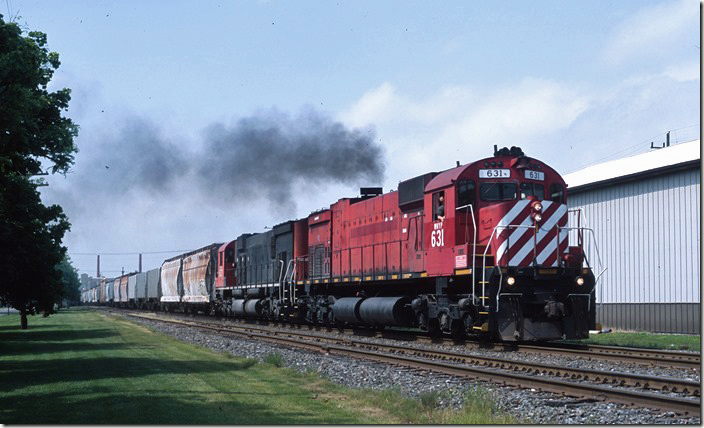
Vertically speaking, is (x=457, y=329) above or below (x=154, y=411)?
above

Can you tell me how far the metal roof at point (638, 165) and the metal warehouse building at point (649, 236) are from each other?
0.04 metres

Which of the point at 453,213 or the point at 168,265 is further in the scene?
the point at 168,265

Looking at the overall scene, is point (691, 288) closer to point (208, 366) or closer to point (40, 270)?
point (208, 366)


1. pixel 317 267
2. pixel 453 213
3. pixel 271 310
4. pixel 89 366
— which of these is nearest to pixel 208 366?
pixel 89 366

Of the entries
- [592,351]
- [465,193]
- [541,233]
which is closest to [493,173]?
[465,193]

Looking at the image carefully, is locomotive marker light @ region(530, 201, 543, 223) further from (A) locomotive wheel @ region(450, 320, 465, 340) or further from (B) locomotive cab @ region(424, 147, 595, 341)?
(A) locomotive wheel @ region(450, 320, 465, 340)

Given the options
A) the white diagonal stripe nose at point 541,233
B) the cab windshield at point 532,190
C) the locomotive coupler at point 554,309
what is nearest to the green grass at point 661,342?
the locomotive coupler at point 554,309

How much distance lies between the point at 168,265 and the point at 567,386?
5192cm

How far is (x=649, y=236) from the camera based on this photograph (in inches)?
1110

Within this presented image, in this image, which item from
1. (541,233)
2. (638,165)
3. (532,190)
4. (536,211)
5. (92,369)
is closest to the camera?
(92,369)

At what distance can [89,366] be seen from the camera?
16.1 meters

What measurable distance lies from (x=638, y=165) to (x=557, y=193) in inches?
475

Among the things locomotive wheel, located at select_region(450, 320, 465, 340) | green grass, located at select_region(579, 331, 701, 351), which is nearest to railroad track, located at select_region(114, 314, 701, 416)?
locomotive wheel, located at select_region(450, 320, 465, 340)

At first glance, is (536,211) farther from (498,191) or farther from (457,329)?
(457,329)
